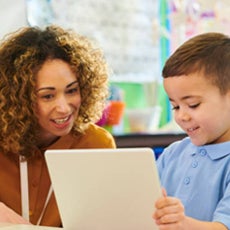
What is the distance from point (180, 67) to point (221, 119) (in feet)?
0.40

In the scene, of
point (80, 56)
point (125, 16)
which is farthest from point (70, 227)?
point (125, 16)

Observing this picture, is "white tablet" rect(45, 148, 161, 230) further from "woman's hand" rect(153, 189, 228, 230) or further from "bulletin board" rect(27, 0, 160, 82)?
"bulletin board" rect(27, 0, 160, 82)

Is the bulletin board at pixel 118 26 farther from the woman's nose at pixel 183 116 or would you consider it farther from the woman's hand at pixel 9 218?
the woman's nose at pixel 183 116

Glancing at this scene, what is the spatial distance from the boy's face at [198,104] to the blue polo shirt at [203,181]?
54 mm

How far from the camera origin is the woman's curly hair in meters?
1.38

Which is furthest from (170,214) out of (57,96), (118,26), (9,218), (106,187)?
(118,26)

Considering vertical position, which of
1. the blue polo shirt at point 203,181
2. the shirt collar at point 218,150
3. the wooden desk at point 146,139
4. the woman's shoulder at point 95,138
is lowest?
the wooden desk at point 146,139

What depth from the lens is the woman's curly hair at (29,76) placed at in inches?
54.3

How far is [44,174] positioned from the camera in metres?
1.42

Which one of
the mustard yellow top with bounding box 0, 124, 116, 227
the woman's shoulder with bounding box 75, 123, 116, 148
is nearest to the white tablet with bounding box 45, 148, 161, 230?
the mustard yellow top with bounding box 0, 124, 116, 227

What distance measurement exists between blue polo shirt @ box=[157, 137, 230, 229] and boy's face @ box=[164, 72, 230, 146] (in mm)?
54

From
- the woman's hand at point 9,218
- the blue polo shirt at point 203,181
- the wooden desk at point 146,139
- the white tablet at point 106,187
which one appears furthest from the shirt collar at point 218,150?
the wooden desk at point 146,139

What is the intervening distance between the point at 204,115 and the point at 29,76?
1.82 feet

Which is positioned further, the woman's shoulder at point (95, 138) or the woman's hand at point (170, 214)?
the woman's shoulder at point (95, 138)
